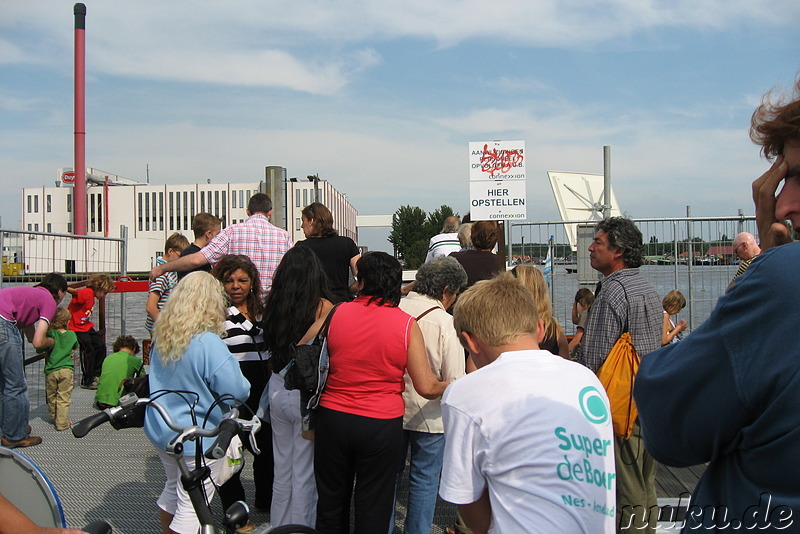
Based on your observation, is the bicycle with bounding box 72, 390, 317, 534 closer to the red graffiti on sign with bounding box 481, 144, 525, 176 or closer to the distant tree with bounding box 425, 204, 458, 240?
the red graffiti on sign with bounding box 481, 144, 525, 176

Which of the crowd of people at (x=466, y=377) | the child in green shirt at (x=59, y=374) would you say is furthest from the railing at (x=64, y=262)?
the crowd of people at (x=466, y=377)

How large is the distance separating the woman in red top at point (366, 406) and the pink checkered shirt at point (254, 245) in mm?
2243

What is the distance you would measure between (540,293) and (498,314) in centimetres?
215

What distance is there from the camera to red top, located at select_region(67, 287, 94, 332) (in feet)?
27.8

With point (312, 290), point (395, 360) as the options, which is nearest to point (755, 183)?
point (395, 360)

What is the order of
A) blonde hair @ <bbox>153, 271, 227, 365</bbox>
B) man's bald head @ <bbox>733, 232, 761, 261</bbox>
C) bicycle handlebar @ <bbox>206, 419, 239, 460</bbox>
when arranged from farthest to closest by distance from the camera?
man's bald head @ <bbox>733, 232, 761, 261</bbox> → blonde hair @ <bbox>153, 271, 227, 365</bbox> → bicycle handlebar @ <bbox>206, 419, 239, 460</bbox>

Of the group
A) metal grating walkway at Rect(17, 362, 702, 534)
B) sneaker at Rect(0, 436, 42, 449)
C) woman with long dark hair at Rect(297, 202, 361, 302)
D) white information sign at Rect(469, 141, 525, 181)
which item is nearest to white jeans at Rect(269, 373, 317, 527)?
metal grating walkway at Rect(17, 362, 702, 534)

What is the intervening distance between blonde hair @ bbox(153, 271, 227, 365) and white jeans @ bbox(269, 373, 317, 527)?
59 cm

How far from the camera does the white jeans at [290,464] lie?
3773 millimetres

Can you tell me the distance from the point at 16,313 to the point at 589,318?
5276mm

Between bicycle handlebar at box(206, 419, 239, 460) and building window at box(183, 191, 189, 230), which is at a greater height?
building window at box(183, 191, 189, 230)

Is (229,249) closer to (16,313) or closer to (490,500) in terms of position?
(16,313)

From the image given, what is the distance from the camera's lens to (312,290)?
3.88 metres

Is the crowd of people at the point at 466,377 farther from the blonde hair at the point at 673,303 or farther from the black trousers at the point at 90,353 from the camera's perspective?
the black trousers at the point at 90,353
